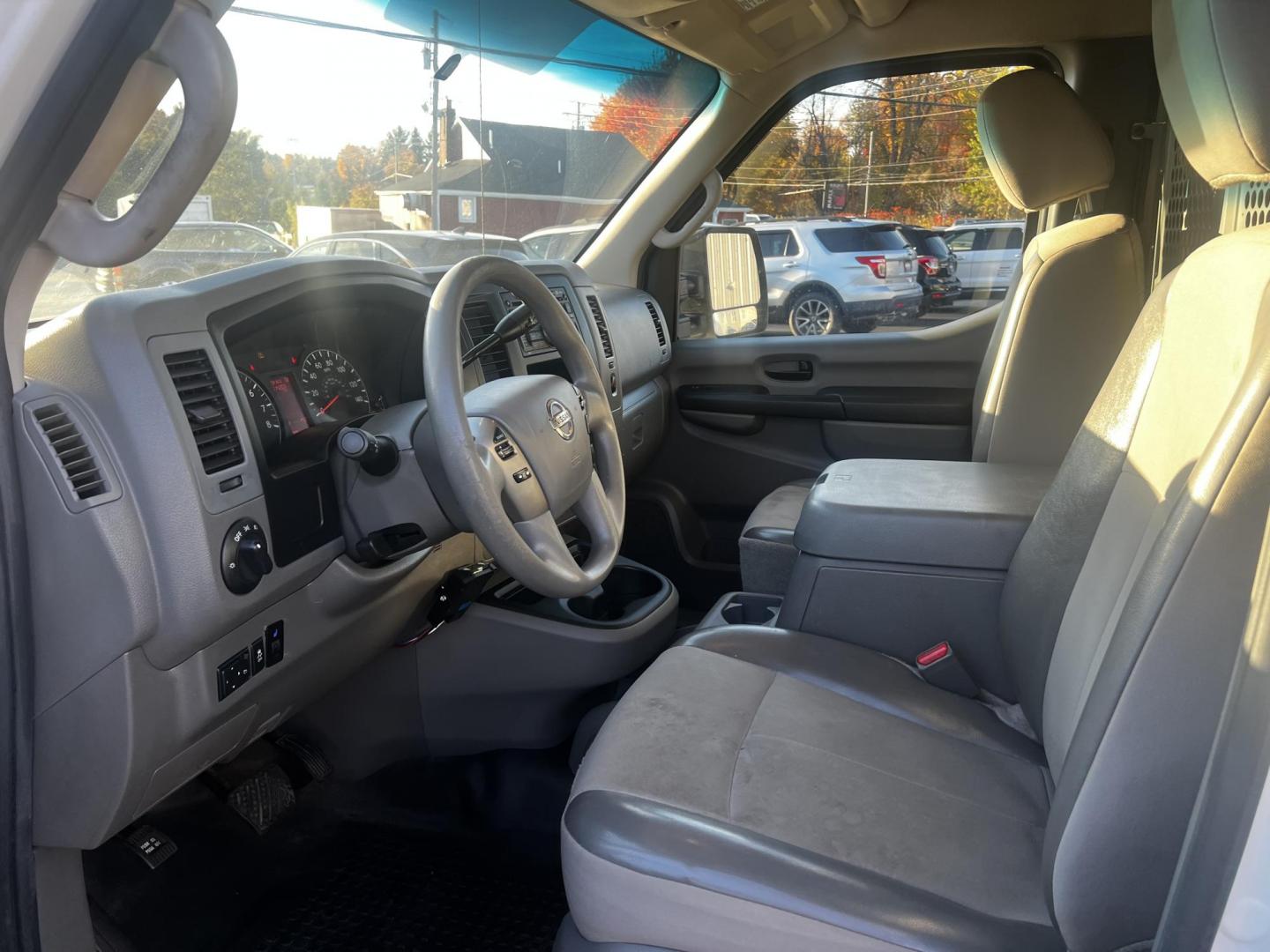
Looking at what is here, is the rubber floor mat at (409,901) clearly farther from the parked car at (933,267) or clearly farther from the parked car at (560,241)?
the parked car at (933,267)

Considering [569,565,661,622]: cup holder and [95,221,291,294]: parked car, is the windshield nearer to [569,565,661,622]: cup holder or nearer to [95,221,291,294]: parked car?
[95,221,291,294]: parked car

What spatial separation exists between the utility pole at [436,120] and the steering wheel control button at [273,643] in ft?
4.12

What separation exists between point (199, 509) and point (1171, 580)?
1.01 m

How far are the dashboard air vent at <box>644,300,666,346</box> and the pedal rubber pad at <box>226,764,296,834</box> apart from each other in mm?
1592

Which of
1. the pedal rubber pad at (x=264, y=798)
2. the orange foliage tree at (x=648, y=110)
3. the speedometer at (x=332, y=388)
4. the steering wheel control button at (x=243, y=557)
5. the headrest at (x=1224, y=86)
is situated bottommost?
the pedal rubber pad at (x=264, y=798)

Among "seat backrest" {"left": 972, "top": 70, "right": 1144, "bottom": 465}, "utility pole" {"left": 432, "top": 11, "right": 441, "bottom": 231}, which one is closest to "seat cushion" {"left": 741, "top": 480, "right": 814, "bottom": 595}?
"seat backrest" {"left": 972, "top": 70, "right": 1144, "bottom": 465}

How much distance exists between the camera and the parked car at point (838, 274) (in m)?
3.00

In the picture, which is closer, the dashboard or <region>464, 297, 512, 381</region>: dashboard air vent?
the dashboard

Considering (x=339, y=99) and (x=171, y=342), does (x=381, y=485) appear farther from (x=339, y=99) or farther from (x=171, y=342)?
(x=339, y=99)

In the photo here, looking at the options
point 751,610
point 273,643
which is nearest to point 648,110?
point 751,610

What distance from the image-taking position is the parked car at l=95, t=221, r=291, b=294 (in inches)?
53.8

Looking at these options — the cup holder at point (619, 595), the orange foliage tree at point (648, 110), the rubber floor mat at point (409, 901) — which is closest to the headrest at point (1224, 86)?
the cup holder at point (619, 595)

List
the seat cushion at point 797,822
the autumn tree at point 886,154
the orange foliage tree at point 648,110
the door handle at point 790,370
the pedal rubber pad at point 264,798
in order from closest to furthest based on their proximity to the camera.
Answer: the seat cushion at point 797,822
the pedal rubber pad at point 264,798
the autumn tree at point 886,154
the orange foliage tree at point 648,110
the door handle at point 790,370

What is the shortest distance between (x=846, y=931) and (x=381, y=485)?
0.83 metres
